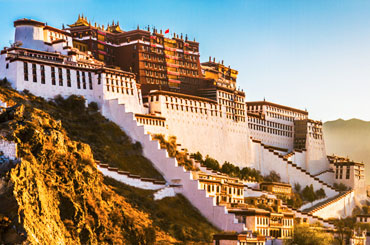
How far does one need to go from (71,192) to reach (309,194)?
2273 inches

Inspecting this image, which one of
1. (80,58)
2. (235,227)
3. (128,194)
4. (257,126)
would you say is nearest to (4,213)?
(128,194)

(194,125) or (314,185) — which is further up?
(194,125)

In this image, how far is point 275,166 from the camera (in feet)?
372

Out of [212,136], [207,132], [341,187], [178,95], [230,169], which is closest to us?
[178,95]

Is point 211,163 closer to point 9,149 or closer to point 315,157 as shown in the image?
point 315,157

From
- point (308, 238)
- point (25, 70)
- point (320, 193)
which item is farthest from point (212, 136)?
point (25, 70)

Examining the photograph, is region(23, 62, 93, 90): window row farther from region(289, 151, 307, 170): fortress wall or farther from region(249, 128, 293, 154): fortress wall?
region(289, 151, 307, 170): fortress wall

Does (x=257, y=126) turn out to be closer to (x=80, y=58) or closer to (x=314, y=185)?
(x=314, y=185)

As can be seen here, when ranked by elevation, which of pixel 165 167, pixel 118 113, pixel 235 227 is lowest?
pixel 235 227

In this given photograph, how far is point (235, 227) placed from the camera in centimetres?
8169

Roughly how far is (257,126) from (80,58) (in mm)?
30974

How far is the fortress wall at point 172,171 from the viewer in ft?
271

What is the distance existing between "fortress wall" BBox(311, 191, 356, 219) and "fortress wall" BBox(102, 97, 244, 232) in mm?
26081

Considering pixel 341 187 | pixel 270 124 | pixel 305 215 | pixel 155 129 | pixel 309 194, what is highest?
pixel 270 124
